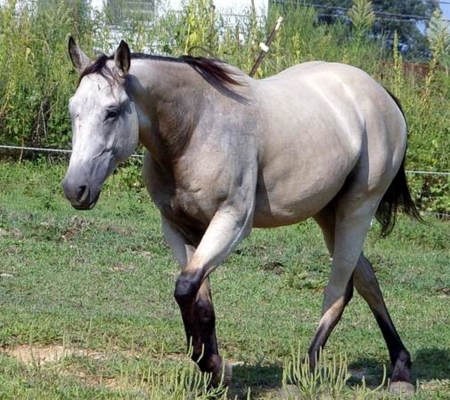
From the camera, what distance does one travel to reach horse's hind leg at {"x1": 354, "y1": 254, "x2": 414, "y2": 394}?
632 cm

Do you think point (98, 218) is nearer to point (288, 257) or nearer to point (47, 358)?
point (288, 257)

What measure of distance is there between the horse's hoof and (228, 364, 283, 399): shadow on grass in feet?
2.11

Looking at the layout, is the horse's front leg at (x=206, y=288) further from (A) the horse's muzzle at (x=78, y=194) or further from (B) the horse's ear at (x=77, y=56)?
(B) the horse's ear at (x=77, y=56)

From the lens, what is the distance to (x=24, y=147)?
44.6 ft

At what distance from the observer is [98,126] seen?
478cm

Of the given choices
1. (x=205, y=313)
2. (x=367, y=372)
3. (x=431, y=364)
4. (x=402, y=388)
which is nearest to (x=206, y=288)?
(x=205, y=313)

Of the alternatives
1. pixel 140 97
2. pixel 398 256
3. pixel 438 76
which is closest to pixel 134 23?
pixel 438 76

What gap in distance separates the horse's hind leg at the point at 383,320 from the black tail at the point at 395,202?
47cm

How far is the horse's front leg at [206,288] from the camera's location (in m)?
5.05

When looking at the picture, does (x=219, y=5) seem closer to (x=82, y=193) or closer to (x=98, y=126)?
(x=98, y=126)

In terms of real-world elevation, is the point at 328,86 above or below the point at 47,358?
above

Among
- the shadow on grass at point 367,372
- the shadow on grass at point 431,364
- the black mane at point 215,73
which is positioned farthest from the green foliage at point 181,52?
the black mane at point 215,73

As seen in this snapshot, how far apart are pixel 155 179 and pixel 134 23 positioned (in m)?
10.4

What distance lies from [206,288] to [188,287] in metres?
0.43
